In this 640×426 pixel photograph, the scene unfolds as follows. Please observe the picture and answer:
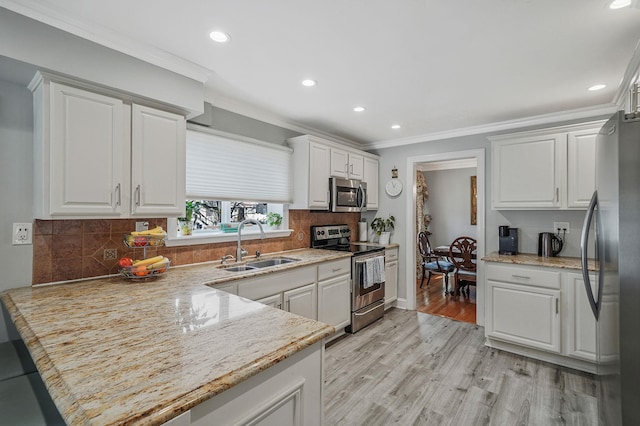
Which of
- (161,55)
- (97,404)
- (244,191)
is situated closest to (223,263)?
(244,191)

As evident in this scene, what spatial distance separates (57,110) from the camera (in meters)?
1.72

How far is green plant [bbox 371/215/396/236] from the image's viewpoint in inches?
180

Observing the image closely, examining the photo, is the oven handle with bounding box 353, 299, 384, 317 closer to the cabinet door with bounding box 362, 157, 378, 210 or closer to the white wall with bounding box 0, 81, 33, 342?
the cabinet door with bounding box 362, 157, 378, 210

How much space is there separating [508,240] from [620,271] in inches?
93.5

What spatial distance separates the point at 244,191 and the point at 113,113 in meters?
1.39

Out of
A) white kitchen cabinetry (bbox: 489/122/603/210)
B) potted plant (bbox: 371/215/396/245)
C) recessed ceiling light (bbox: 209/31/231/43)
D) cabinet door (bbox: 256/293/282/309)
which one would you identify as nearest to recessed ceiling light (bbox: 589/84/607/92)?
white kitchen cabinetry (bbox: 489/122/603/210)

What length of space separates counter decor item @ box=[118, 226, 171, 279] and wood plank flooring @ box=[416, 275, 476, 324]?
3.56 m

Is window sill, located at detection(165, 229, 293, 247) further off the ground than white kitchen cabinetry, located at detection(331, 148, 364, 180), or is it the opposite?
white kitchen cabinetry, located at detection(331, 148, 364, 180)

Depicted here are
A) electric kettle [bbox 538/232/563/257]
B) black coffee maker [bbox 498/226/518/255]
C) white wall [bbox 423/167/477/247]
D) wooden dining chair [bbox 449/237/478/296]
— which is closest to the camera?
electric kettle [bbox 538/232/563/257]

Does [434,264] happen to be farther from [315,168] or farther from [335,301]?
[315,168]

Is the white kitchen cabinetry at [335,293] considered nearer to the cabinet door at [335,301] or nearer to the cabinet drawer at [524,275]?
the cabinet door at [335,301]

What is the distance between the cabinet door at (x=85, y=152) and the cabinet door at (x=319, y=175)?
1952mm

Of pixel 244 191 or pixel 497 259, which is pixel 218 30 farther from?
pixel 497 259

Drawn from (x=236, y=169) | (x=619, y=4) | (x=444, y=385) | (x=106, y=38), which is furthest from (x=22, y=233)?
(x=619, y=4)
